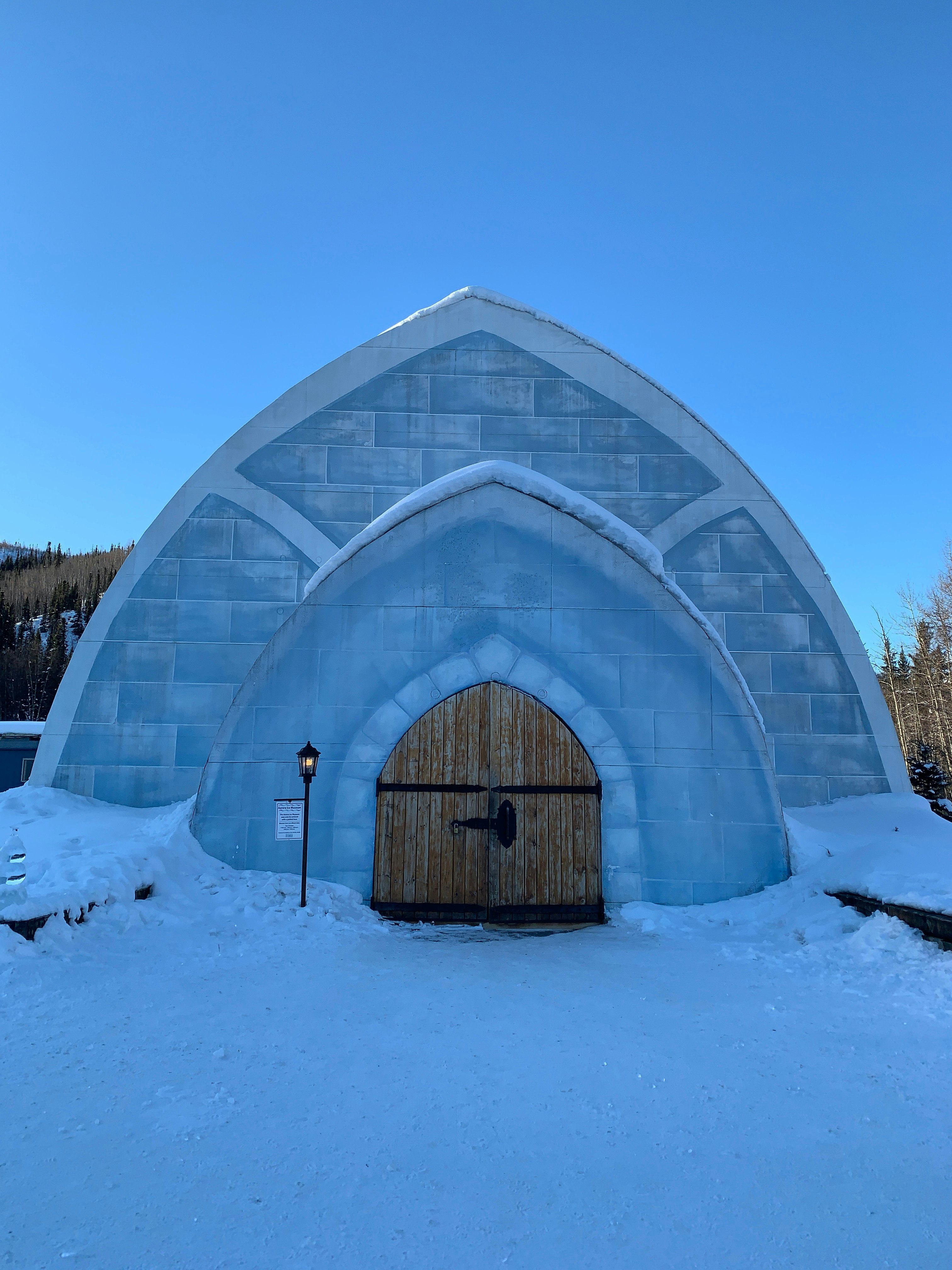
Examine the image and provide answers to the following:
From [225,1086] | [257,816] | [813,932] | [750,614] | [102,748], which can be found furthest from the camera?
[750,614]

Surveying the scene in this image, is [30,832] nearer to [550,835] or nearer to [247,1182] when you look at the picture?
[550,835]

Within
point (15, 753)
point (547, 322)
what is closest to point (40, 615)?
point (15, 753)

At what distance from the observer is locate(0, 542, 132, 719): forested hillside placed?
245 ft

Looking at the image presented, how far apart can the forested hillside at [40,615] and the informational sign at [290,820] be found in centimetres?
4128

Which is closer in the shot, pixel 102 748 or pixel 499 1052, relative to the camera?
pixel 499 1052

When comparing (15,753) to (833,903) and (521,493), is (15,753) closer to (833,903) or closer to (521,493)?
(521,493)

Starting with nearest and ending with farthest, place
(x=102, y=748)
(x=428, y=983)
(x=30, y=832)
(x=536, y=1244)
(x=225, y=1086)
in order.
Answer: (x=536, y=1244), (x=225, y=1086), (x=428, y=983), (x=30, y=832), (x=102, y=748)

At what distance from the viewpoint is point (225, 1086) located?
4.50 m

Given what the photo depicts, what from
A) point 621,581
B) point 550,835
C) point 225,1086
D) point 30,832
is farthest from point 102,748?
point 225,1086

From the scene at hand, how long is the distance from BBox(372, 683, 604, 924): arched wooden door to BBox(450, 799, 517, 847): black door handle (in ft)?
0.04

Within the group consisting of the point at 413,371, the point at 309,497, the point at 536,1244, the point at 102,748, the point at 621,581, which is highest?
the point at 413,371

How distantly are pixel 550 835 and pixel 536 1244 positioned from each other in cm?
606

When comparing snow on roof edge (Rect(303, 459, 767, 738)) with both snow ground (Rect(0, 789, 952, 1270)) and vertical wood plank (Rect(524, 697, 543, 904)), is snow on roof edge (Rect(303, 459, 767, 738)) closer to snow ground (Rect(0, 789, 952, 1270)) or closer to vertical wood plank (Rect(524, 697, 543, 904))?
vertical wood plank (Rect(524, 697, 543, 904))

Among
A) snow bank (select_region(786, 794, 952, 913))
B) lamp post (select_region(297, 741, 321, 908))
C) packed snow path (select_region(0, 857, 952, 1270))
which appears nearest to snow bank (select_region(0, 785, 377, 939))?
lamp post (select_region(297, 741, 321, 908))
